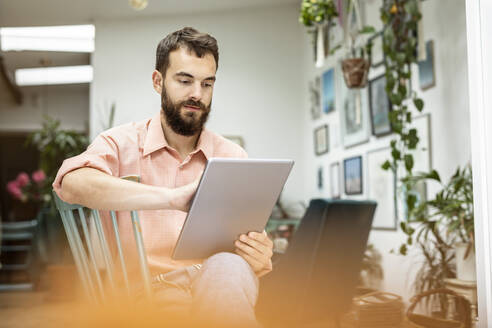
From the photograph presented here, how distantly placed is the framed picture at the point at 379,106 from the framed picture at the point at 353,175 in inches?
14.4

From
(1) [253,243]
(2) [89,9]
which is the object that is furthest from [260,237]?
(2) [89,9]

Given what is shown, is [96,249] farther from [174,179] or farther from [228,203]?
[228,203]

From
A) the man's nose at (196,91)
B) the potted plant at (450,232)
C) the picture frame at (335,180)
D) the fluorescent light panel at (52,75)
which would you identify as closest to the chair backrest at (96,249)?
the man's nose at (196,91)

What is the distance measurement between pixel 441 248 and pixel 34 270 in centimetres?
421

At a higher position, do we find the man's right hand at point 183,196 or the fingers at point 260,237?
the man's right hand at point 183,196

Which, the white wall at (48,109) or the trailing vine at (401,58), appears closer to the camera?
the trailing vine at (401,58)

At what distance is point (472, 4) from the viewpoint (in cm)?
143

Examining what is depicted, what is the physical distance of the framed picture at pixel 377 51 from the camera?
372 cm

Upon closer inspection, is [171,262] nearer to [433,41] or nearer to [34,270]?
[433,41]

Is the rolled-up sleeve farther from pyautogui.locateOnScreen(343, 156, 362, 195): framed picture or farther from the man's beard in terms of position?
pyautogui.locateOnScreen(343, 156, 362, 195): framed picture

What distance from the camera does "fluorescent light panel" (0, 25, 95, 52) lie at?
10.6 feet

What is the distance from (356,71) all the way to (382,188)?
86cm

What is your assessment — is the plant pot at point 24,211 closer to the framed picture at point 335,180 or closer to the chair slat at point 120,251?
the framed picture at point 335,180

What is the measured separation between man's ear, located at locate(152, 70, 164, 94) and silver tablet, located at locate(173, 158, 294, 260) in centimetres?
34
